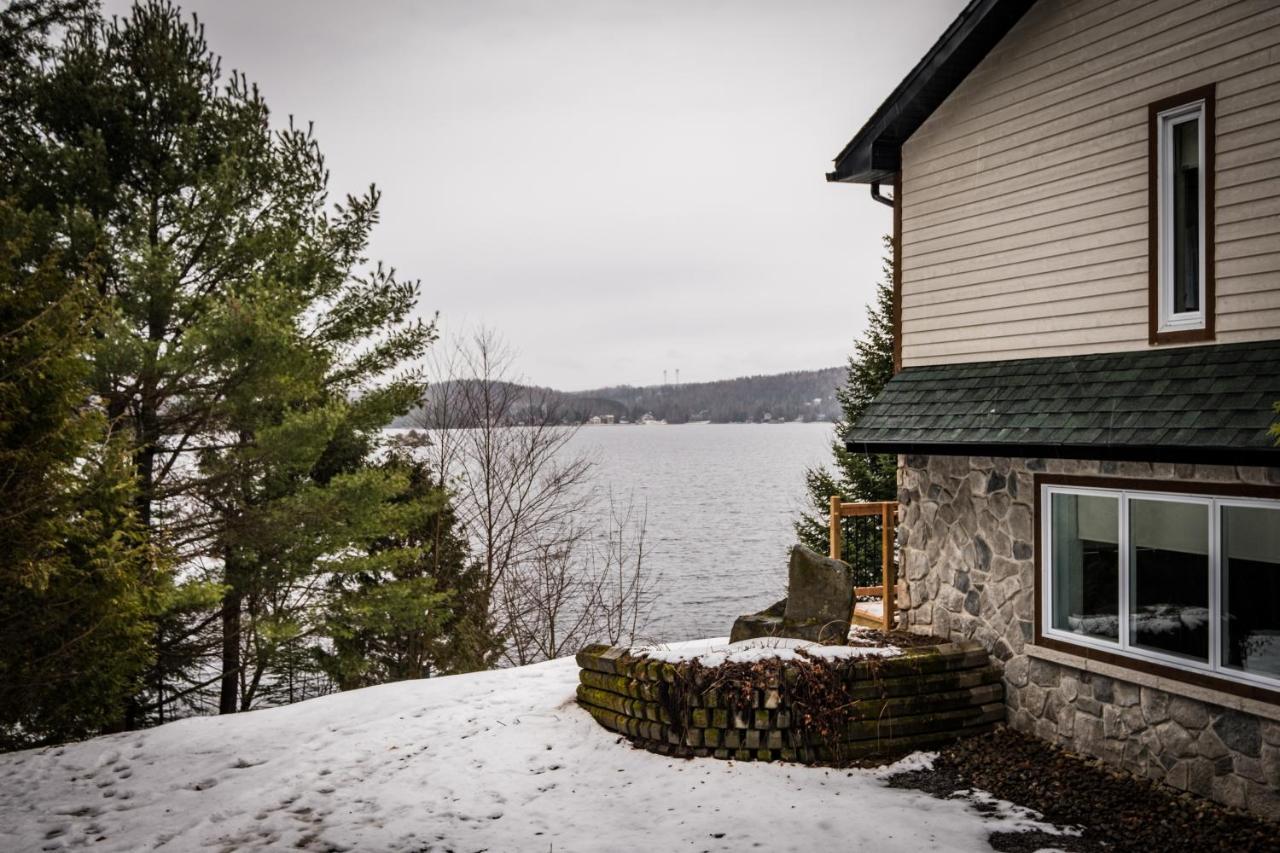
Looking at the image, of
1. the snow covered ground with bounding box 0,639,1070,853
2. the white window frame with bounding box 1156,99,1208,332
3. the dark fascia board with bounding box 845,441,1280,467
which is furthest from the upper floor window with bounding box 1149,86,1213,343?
the snow covered ground with bounding box 0,639,1070,853

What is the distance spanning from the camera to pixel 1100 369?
22.2ft

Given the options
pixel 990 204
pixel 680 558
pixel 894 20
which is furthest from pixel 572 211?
pixel 990 204

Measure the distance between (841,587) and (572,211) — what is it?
36376 millimetres

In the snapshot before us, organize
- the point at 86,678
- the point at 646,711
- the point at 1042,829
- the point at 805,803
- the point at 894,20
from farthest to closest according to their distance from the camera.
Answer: the point at 894,20
the point at 86,678
the point at 646,711
the point at 805,803
the point at 1042,829

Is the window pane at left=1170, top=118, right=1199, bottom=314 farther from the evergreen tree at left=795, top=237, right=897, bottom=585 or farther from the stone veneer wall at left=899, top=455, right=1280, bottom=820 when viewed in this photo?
the evergreen tree at left=795, top=237, right=897, bottom=585

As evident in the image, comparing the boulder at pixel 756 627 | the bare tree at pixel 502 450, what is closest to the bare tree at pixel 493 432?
the bare tree at pixel 502 450

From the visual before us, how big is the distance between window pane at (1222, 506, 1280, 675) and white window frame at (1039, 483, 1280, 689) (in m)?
0.04

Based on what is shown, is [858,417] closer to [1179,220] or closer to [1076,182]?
[1076,182]

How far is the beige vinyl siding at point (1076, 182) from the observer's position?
5805mm

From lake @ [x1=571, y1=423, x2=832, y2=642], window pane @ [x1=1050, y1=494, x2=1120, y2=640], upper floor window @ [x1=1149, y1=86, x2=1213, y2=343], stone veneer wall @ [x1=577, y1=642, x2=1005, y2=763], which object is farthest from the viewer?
lake @ [x1=571, y1=423, x2=832, y2=642]

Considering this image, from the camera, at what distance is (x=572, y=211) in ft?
137

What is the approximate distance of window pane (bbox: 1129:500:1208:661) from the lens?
5.94 metres

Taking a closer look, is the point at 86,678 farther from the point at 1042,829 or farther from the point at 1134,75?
the point at 1134,75

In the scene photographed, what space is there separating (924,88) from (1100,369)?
326 centimetres
